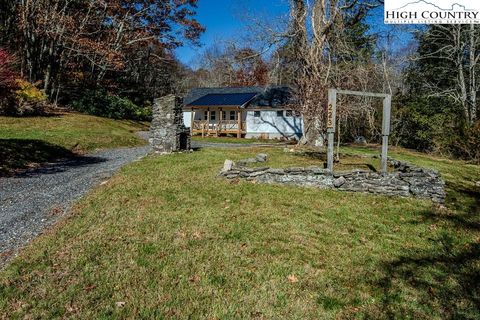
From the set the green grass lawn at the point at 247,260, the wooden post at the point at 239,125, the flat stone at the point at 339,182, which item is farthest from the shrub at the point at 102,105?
the flat stone at the point at 339,182

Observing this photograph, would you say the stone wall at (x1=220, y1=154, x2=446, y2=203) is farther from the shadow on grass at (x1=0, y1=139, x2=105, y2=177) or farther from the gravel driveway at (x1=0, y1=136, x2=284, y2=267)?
the shadow on grass at (x1=0, y1=139, x2=105, y2=177)

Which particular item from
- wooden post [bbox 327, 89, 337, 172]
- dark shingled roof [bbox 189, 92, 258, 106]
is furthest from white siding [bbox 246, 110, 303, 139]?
wooden post [bbox 327, 89, 337, 172]

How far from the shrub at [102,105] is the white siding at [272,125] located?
10.3 m

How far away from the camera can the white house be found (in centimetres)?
2764

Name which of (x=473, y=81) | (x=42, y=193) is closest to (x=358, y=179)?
Answer: (x=42, y=193)

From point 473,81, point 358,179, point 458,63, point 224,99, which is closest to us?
point 358,179

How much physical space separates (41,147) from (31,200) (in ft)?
21.8

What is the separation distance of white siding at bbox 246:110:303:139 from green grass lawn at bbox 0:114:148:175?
12.2 m

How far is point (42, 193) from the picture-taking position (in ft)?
25.4

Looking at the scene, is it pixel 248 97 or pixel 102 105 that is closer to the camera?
pixel 102 105

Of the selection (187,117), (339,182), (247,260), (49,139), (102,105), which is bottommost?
(247,260)

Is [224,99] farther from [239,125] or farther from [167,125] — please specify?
[167,125]

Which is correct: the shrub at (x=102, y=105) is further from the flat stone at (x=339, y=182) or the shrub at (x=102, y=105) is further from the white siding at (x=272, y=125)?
the flat stone at (x=339, y=182)

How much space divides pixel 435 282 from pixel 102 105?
25150mm
